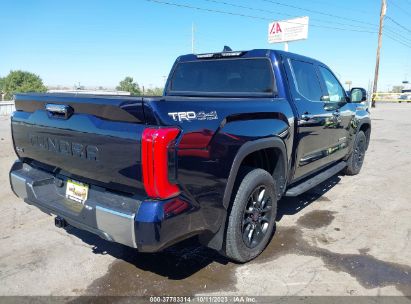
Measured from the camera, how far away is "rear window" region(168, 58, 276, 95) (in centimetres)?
411

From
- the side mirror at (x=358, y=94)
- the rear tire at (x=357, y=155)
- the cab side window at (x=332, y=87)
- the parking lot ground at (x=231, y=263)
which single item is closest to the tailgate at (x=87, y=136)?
the parking lot ground at (x=231, y=263)

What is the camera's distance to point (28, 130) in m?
3.21

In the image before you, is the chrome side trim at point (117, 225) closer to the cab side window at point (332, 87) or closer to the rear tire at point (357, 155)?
the cab side window at point (332, 87)

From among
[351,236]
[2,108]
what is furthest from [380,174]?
[2,108]

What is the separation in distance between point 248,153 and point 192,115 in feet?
2.48

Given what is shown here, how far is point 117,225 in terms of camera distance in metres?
2.41

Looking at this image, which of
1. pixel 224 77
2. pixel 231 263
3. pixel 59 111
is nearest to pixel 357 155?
pixel 224 77

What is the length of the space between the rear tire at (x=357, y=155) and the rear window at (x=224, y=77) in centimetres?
304

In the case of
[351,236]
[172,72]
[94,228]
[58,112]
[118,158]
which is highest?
[172,72]

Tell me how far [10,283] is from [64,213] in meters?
0.80

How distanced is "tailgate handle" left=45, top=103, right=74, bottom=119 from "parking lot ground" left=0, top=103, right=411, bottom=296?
4.64 feet

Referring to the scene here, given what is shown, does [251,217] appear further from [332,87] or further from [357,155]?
[357,155]

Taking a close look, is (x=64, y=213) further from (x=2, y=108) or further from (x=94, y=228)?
(x=2, y=108)

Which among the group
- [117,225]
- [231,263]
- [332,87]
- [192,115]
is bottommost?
[231,263]
